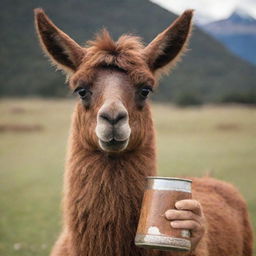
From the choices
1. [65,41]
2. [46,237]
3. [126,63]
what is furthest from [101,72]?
[46,237]

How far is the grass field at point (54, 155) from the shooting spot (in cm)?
1023

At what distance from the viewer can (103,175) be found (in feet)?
12.1

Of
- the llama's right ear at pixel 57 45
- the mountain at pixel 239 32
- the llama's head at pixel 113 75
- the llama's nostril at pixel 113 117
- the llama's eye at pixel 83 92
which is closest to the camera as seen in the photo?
the llama's nostril at pixel 113 117

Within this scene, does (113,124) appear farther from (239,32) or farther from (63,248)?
(239,32)

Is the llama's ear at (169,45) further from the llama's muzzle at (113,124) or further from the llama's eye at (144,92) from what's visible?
the llama's muzzle at (113,124)

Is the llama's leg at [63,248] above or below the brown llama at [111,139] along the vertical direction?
below

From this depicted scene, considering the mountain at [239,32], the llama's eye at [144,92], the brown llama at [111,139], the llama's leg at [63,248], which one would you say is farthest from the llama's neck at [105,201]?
the mountain at [239,32]

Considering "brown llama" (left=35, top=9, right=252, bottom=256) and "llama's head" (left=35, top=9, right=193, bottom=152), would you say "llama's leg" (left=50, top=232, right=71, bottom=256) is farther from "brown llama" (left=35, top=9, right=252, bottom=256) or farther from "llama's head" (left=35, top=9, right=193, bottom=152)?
"llama's head" (left=35, top=9, right=193, bottom=152)

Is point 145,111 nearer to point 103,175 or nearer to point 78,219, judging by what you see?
point 103,175

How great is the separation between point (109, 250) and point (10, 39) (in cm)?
2483

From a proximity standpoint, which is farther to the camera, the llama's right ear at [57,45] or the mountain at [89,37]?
the mountain at [89,37]

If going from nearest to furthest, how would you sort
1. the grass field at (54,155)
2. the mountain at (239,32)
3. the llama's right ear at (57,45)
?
the llama's right ear at (57,45) < the grass field at (54,155) < the mountain at (239,32)

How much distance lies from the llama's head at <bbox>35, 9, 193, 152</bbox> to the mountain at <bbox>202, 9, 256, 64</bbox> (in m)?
8.42

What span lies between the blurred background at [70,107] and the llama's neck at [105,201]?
2.63 m
